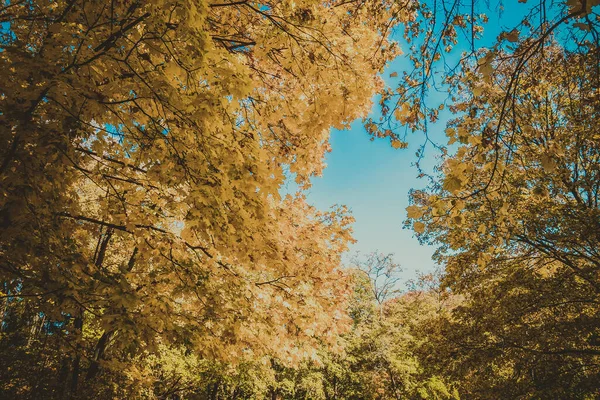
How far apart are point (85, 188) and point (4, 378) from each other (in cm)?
805

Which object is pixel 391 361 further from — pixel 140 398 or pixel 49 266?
pixel 49 266

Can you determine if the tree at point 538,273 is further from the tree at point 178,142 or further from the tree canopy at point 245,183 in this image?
the tree at point 178,142

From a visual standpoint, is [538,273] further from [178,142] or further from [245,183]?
[178,142]

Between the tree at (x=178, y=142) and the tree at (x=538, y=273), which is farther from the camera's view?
the tree at (x=538, y=273)

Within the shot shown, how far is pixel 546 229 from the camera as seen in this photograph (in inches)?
287

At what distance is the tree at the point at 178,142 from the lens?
2.54 metres

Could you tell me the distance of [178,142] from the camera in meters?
2.83

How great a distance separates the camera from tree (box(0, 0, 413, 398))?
8.33ft

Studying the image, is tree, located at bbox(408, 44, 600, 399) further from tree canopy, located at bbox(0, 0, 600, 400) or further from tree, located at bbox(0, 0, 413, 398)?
tree, located at bbox(0, 0, 413, 398)

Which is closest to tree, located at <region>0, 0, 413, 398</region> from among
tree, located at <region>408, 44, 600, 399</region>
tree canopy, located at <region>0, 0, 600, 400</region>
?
tree canopy, located at <region>0, 0, 600, 400</region>

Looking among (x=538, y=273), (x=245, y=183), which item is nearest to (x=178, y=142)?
(x=245, y=183)

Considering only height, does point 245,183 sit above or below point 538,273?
below

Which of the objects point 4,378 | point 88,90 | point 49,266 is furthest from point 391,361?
point 88,90

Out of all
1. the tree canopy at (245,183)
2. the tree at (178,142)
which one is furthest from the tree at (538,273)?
the tree at (178,142)
